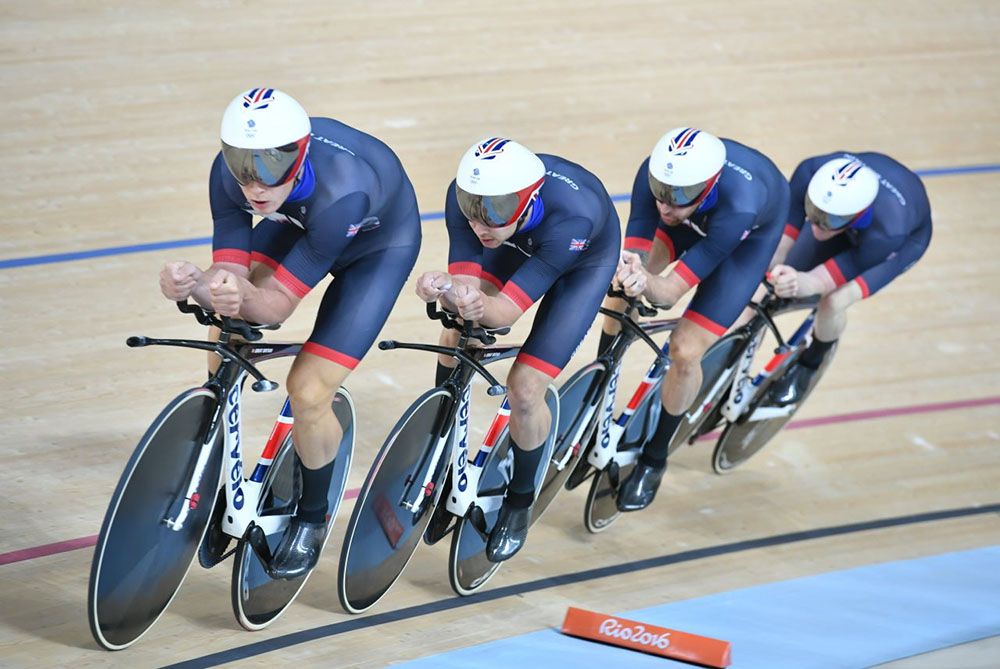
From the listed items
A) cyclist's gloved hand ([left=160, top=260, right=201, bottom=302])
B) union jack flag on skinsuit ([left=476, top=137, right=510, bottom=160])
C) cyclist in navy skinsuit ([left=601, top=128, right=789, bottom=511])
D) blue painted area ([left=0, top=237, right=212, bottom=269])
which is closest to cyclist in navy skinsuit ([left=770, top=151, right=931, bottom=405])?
cyclist in navy skinsuit ([left=601, top=128, right=789, bottom=511])

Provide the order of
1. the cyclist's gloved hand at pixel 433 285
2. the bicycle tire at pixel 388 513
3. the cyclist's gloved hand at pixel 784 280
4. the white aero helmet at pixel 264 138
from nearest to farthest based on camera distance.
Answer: the white aero helmet at pixel 264 138 → the cyclist's gloved hand at pixel 433 285 → the bicycle tire at pixel 388 513 → the cyclist's gloved hand at pixel 784 280

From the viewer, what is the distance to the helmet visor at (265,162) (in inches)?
119

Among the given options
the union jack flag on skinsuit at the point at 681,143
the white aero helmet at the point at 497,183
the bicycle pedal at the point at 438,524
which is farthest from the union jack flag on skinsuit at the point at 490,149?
the bicycle pedal at the point at 438,524

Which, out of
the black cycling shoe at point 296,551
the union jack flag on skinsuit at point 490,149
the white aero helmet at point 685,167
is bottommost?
the black cycling shoe at point 296,551

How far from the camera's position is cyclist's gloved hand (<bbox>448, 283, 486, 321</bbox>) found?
10.9 ft

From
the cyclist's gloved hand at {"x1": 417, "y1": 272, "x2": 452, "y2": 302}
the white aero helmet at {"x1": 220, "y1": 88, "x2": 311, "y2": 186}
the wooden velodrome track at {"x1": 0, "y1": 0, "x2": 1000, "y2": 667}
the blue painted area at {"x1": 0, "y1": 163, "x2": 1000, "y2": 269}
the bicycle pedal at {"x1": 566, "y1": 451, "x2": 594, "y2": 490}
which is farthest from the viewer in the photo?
the blue painted area at {"x1": 0, "y1": 163, "x2": 1000, "y2": 269}

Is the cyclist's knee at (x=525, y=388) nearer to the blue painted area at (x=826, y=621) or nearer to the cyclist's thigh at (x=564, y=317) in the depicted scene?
the cyclist's thigh at (x=564, y=317)

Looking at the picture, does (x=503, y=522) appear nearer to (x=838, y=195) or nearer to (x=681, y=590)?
(x=681, y=590)

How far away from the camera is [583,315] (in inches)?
148

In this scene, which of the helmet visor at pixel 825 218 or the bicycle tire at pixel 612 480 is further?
the helmet visor at pixel 825 218

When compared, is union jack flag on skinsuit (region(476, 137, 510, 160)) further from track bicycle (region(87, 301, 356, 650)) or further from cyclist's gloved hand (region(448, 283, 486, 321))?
track bicycle (region(87, 301, 356, 650))

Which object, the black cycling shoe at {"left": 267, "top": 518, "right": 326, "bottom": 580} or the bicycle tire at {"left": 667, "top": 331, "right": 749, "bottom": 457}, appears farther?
the bicycle tire at {"left": 667, "top": 331, "right": 749, "bottom": 457}

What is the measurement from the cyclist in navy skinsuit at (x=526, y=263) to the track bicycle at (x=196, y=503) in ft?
1.81

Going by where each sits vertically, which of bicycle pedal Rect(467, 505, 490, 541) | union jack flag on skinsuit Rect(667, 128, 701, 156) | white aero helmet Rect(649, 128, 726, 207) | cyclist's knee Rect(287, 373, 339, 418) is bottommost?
bicycle pedal Rect(467, 505, 490, 541)
